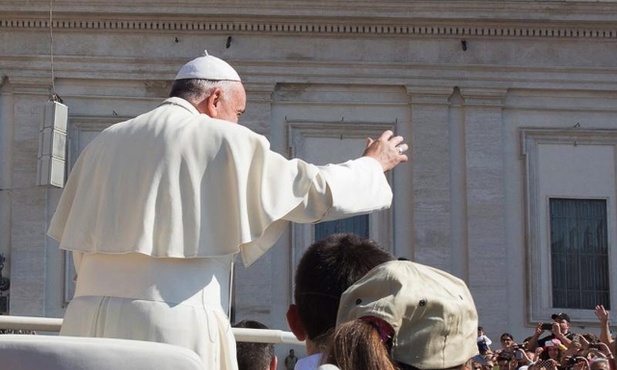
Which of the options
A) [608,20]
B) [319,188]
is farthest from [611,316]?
[319,188]

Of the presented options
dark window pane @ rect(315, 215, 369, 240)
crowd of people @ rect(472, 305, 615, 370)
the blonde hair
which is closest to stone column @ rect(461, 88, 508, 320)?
dark window pane @ rect(315, 215, 369, 240)

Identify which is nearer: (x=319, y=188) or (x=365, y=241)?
(x=365, y=241)

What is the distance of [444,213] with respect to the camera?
25.8m

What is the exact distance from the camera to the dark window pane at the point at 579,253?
1011 inches

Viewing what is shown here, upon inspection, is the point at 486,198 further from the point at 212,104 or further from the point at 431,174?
the point at 212,104

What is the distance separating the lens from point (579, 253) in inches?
1016

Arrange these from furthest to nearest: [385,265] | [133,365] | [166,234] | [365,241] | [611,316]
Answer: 1. [611,316]
2. [166,234]
3. [365,241]
4. [385,265]
5. [133,365]

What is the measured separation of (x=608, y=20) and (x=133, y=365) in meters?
24.3

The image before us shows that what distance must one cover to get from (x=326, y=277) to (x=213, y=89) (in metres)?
1.20

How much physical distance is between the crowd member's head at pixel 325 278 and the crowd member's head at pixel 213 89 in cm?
100

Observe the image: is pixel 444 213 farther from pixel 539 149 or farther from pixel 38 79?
pixel 38 79

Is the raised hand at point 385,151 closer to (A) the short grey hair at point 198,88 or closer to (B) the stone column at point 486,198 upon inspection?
(A) the short grey hair at point 198,88

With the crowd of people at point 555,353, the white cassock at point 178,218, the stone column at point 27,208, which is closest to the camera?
the white cassock at point 178,218

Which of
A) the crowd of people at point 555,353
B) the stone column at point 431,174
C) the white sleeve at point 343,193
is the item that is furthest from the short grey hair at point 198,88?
the stone column at point 431,174
